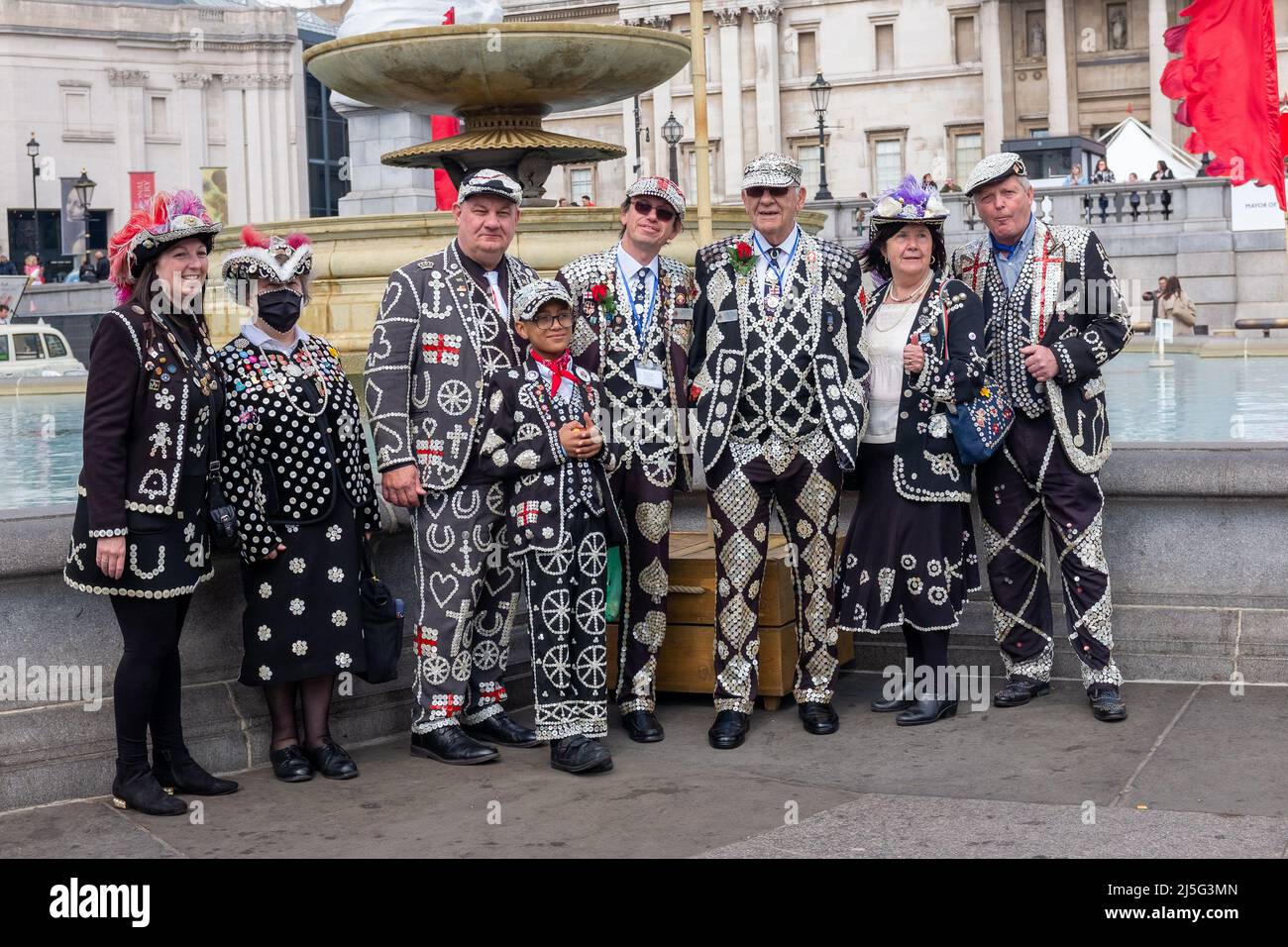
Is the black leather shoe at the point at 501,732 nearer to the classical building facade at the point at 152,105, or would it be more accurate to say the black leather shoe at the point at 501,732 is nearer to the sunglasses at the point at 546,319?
the sunglasses at the point at 546,319

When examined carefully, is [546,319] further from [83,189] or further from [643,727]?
[83,189]

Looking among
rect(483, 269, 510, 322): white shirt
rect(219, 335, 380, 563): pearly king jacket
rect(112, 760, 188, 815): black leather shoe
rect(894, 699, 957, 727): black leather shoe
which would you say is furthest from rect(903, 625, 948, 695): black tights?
rect(112, 760, 188, 815): black leather shoe

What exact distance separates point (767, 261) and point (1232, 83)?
11.0 ft

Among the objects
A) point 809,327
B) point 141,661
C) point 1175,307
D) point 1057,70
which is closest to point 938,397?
point 809,327

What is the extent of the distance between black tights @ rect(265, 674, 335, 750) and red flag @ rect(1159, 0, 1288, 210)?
5.03m

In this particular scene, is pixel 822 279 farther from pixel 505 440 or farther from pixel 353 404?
pixel 353 404

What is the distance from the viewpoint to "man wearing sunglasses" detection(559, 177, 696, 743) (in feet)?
21.0

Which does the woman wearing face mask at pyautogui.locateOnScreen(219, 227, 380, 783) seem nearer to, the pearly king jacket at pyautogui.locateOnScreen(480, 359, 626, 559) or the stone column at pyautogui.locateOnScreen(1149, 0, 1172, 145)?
the pearly king jacket at pyautogui.locateOnScreen(480, 359, 626, 559)

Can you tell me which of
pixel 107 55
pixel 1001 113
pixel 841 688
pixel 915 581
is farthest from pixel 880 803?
pixel 107 55

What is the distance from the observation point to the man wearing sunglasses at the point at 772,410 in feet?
21.1

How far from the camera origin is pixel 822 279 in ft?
21.4

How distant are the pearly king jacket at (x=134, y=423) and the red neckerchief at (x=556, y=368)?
125 centimetres

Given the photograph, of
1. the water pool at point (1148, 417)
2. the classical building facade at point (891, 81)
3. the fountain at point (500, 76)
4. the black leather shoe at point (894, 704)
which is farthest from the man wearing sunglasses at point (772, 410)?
the classical building facade at point (891, 81)

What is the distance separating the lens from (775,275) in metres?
6.51
